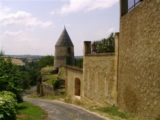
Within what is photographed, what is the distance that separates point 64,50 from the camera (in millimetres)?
64938

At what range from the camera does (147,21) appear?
17938 millimetres

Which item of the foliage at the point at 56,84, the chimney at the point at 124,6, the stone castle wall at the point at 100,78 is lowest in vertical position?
the foliage at the point at 56,84

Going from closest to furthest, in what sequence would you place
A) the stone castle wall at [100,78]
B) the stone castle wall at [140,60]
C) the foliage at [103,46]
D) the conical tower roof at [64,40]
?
1. the stone castle wall at [140,60]
2. the stone castle wall at [100,78]
3. the foliage at [103,46]
4. the conical tower roof at [64,40]

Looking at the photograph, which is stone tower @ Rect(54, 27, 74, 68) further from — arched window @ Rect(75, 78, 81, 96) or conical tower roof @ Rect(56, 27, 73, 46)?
arched window @ Rect(75, 78, 81, 96)

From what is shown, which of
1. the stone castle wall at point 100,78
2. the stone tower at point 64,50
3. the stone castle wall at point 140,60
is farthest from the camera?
the stone tower at point 64,50

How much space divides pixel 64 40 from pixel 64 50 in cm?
190

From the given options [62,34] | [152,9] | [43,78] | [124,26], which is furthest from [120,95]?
[62,34]

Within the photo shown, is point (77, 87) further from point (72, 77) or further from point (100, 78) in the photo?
point (100, 78)

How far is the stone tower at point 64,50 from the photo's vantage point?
64.9 meters

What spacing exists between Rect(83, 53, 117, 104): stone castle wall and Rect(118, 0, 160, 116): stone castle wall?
172 cm

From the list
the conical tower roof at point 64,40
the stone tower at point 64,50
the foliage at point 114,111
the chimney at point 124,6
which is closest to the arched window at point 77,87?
the foliage at point 114,111

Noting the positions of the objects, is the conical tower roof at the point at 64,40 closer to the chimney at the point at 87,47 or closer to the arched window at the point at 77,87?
the arched window at the point at 77,87

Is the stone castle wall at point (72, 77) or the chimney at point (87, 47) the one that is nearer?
the chimney at point (87, 47)

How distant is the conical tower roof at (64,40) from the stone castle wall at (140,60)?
41307 millimetres
